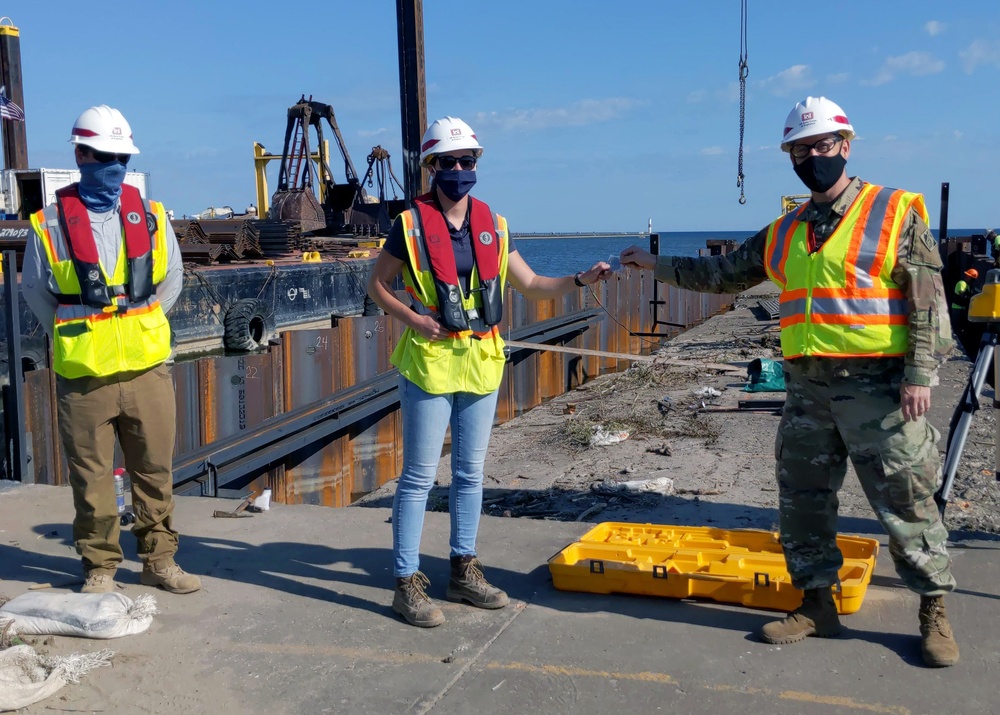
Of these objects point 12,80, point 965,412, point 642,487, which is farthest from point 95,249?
point 12,80

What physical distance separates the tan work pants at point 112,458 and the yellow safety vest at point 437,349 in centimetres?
119

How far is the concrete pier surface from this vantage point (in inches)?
136

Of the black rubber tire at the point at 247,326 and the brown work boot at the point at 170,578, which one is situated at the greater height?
the black rubber tire at the point at 247,326

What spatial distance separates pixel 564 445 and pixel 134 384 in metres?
7.23

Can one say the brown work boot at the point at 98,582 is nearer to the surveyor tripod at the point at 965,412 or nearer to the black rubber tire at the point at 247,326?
the surveyor tripod at the point at 965,412

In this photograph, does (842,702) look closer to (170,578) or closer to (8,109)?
(170,578)

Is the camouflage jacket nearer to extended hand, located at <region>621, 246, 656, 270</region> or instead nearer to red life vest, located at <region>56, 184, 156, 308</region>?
extended hand, located at <region>621, 246, 656, 270</region>

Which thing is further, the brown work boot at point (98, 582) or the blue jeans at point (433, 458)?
the brown work boot at point (98, 582)

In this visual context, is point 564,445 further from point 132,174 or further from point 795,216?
point 132,174

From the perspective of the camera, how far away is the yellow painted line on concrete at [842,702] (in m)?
3.30

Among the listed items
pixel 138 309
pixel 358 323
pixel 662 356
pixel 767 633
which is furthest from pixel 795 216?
pixel 662 356

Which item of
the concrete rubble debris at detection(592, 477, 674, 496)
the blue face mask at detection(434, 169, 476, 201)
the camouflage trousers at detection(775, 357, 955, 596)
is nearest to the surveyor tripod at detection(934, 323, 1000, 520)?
the camouflage trousers at detection(775, 357, 955, 596)

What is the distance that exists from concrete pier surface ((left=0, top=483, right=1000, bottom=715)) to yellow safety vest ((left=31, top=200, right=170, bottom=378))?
108 centimetres

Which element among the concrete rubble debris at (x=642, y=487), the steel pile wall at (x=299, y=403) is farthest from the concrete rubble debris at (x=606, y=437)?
the concrete rubble debris at (x=642, y=487)
